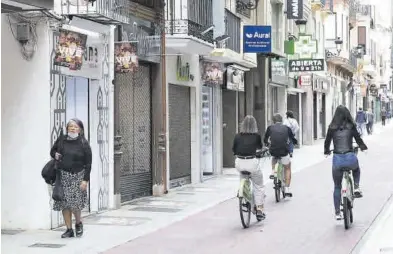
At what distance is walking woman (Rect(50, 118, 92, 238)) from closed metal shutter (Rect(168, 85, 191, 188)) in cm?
713

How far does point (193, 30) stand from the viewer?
16750 mm

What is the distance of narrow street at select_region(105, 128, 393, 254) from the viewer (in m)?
9.94

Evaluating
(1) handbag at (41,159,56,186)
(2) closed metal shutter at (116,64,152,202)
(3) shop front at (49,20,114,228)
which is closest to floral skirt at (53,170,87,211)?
(1) handbag at (41,159,56,186)

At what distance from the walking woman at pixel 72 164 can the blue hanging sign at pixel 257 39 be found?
41.8ft

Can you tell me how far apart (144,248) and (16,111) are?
3.27m

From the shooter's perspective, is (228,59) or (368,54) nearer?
(228,59)

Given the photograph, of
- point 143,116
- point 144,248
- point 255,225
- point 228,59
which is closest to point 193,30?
point 143,116

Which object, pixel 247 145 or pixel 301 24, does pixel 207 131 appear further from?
pixel 301 24

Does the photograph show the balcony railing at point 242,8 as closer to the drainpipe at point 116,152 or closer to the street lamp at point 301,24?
the street lamp at point 301,24

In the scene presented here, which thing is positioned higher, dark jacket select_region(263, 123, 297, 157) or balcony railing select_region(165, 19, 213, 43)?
balcony railing select_region(165, 19, 213, 43)

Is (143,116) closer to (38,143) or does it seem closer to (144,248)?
(38,143)

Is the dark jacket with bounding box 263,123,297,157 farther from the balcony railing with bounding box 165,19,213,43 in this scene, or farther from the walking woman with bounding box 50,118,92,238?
the walking woman with bounding box 50,118,92,238

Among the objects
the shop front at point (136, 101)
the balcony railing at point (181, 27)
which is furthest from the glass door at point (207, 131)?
the shop front at point (136, 101)

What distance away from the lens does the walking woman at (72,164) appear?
1051 cm
